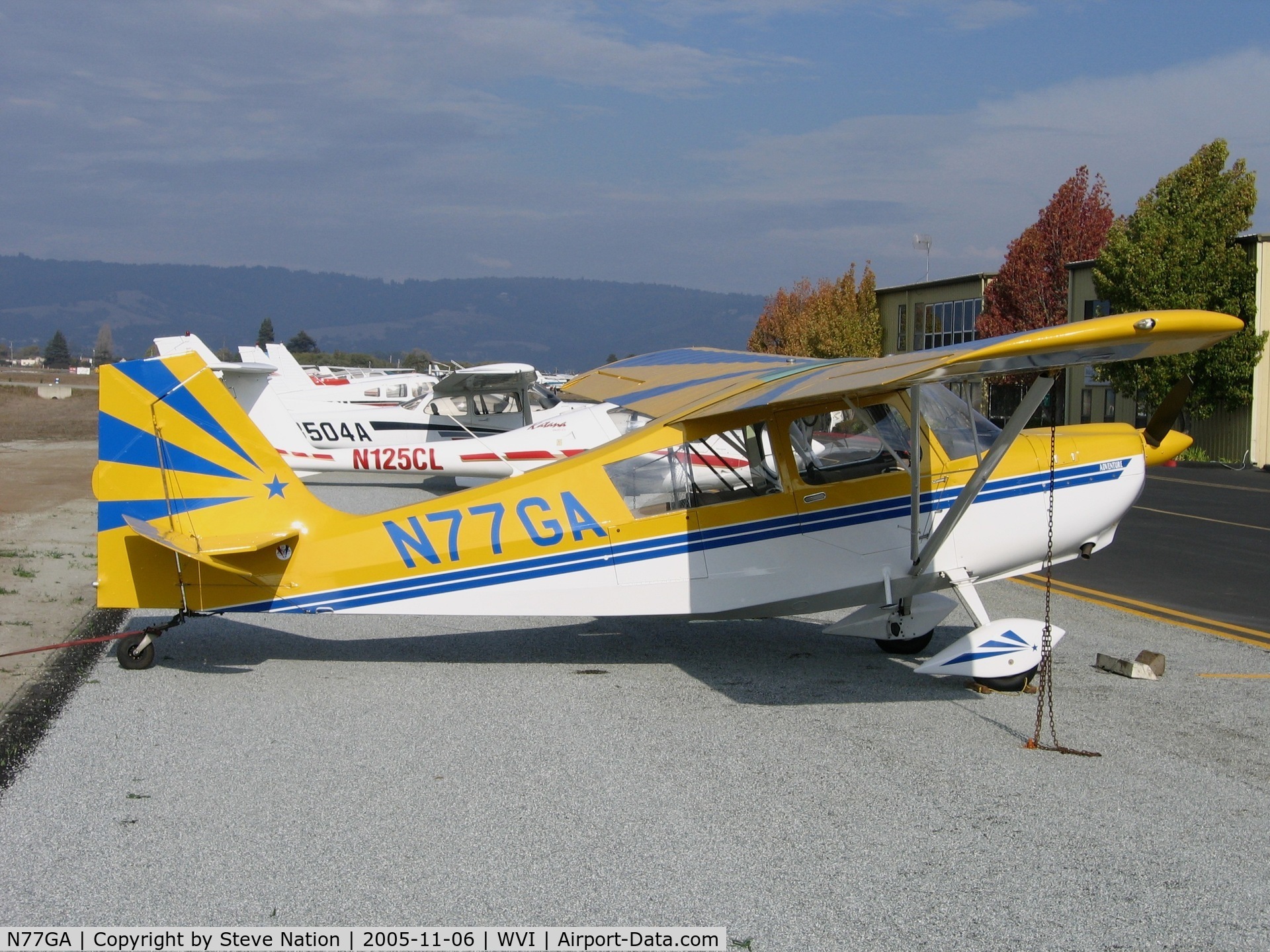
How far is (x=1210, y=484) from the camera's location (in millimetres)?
24828

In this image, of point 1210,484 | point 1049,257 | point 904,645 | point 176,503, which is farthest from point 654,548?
point 1049,257

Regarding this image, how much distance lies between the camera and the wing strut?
623cm

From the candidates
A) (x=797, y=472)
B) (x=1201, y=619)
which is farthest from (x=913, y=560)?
(x=1201, y=619)

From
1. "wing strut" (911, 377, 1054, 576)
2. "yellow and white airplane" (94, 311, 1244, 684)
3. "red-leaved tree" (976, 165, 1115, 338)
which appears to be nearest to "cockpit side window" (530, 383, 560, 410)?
"yellow and white airplane" (94, 311, 1244, 684)

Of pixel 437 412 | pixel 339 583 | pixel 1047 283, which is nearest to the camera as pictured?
pixel 339 583

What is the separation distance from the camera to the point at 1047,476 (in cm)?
746

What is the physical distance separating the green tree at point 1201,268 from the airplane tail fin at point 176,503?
29.0 m

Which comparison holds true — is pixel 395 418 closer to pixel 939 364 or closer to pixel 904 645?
pixel 904 645

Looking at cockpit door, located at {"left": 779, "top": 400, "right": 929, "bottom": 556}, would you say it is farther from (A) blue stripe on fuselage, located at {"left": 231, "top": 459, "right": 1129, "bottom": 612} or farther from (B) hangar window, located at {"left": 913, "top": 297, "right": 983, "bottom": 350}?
(B) hangar window, located at {"left": 913, "top": 297, "right": 983, "bottom": 350}

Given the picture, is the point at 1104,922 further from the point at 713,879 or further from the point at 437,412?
the point at 437,412

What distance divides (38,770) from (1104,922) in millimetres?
4957

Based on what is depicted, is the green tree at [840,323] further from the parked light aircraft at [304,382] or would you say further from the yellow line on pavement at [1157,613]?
the yellow line on pavement at [1157,613]

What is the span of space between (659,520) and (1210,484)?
72.4 feet

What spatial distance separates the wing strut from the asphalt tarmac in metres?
3.77
